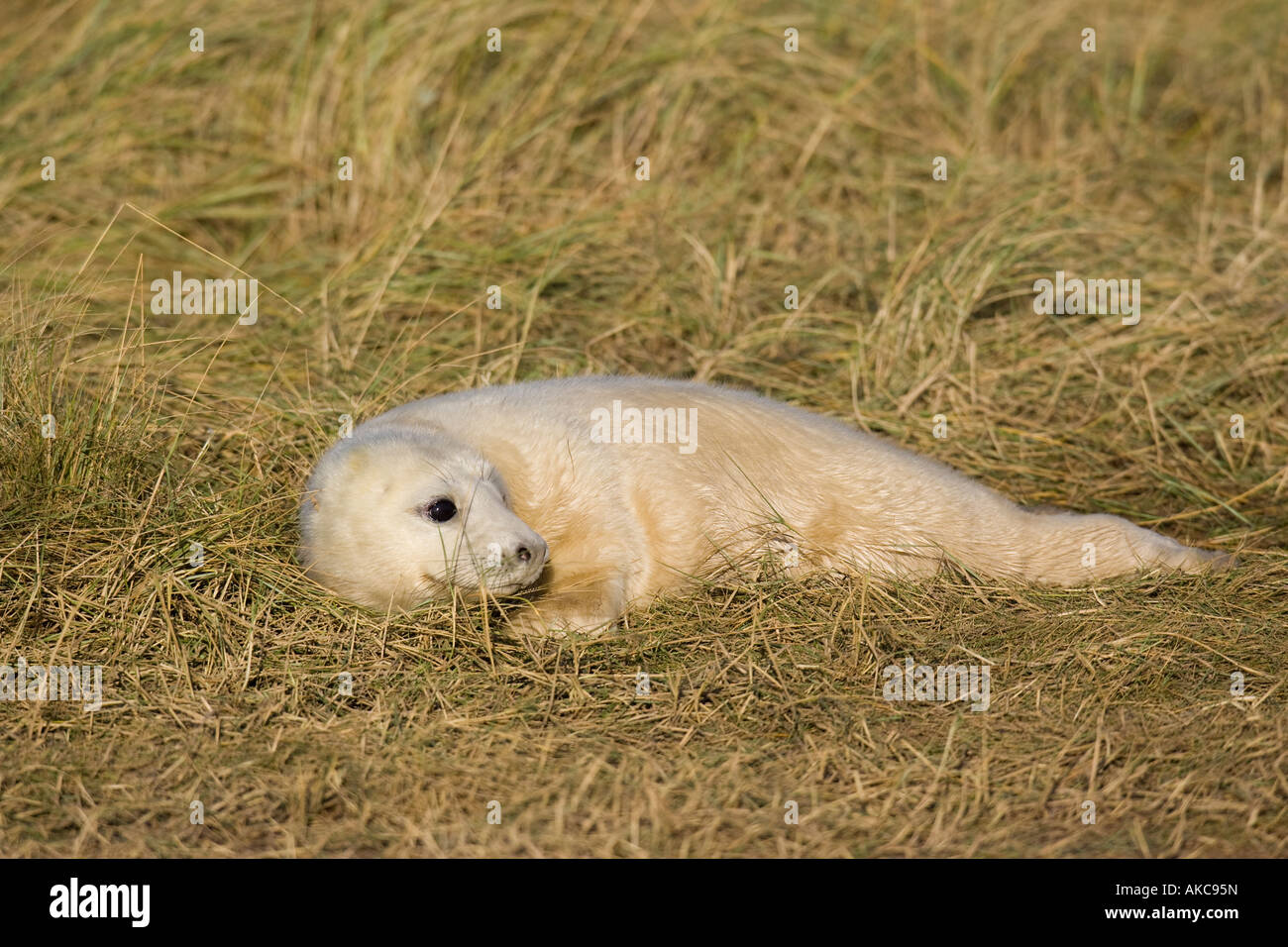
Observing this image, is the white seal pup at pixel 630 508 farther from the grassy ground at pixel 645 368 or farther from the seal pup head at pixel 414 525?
the grassy ground at pixel 645 368

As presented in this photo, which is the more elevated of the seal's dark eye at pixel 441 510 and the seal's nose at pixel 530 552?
the seal's dark eye at pixel 441 510

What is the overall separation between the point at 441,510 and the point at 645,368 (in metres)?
2.14

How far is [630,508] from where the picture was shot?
156 inches

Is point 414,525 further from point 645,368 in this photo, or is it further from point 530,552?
point 645,368

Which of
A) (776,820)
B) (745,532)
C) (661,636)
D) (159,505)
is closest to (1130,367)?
(745,532)

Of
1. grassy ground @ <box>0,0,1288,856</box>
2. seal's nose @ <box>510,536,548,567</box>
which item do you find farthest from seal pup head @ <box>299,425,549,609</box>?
grassy ground @ <box>0,0,1288,856</box>

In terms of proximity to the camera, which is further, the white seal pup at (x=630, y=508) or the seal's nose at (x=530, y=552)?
the white seal pup at (x=630, y=508)

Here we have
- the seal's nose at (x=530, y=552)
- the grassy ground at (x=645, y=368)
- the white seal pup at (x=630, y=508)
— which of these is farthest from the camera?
the white seal pup at (x=630, y=508)

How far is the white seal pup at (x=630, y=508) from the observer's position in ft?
11.9

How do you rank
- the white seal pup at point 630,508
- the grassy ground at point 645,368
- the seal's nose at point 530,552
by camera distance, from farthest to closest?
the white seal pup at point 630,508
the seal's nose at point 530,552
the grassy ground at point 645,368

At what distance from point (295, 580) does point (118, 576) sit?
0.50 metres

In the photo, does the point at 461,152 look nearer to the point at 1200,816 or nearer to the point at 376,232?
the point at 376,232

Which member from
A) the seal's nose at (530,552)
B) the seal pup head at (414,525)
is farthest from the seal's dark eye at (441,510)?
the seal's nose at (530,552)

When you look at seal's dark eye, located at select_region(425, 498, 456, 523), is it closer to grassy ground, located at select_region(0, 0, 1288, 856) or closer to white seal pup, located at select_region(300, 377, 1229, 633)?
white seal pup, located at select_region(300, 377, 1229, 633)
